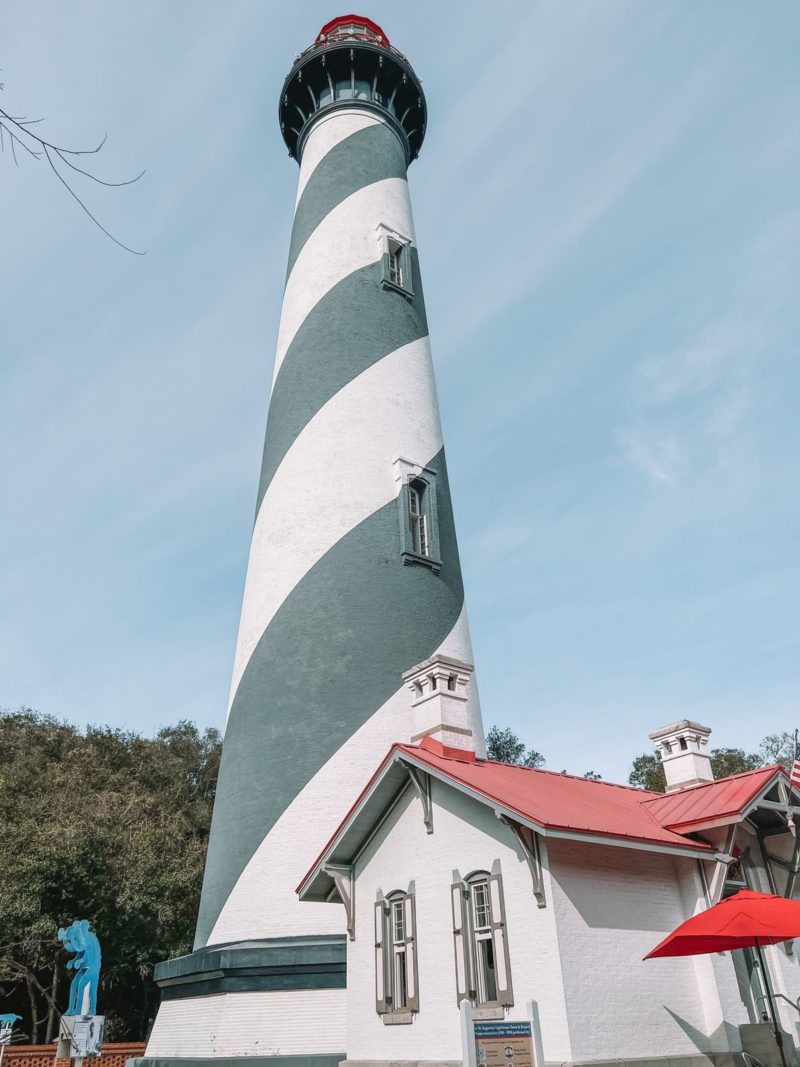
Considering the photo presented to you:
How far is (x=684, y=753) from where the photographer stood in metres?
12.0

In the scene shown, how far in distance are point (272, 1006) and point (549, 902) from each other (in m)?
4.28

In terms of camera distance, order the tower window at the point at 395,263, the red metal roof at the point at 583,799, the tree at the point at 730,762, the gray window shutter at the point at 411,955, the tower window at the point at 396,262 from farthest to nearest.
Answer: the tree at the point at 730,762, the tower window at the point at 395,263, the tower window at the point at 396,262, the gray window shutter at the point at 411,955, the red metal roof at the point at 583,799

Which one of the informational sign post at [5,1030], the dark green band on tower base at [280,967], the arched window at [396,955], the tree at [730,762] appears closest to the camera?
the arched window at [396,955]

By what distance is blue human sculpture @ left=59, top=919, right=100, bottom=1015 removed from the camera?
39.0 ft

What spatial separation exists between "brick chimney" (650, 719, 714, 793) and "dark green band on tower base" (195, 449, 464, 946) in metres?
3.55

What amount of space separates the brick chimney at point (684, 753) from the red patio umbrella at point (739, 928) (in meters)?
3.57

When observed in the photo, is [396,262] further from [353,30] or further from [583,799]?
[583,799]

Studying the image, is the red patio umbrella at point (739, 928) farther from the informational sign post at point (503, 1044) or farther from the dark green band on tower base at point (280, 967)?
the dark green band on tower base at point (280, 967)

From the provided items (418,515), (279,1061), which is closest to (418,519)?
(418,515)

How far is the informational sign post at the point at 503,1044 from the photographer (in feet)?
22.8

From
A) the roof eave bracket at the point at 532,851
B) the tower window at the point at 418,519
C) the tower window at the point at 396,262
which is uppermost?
the tower window at the point at 396,262

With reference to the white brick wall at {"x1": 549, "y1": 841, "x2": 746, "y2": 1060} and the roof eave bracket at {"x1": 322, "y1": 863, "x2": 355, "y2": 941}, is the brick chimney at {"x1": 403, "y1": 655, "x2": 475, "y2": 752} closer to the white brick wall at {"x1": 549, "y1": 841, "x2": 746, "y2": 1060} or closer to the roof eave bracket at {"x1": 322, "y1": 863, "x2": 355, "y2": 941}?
the roof eave bracket at {"x1": 322, "y1": 863, "x2": 355, "y2": 941}

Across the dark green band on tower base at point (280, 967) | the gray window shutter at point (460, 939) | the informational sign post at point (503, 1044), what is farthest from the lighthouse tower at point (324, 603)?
the informational sign post at point (503, 1044)

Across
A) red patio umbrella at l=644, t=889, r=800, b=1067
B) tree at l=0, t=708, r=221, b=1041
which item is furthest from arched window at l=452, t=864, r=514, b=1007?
tree at l=0, t=708, r=221, b=1041
